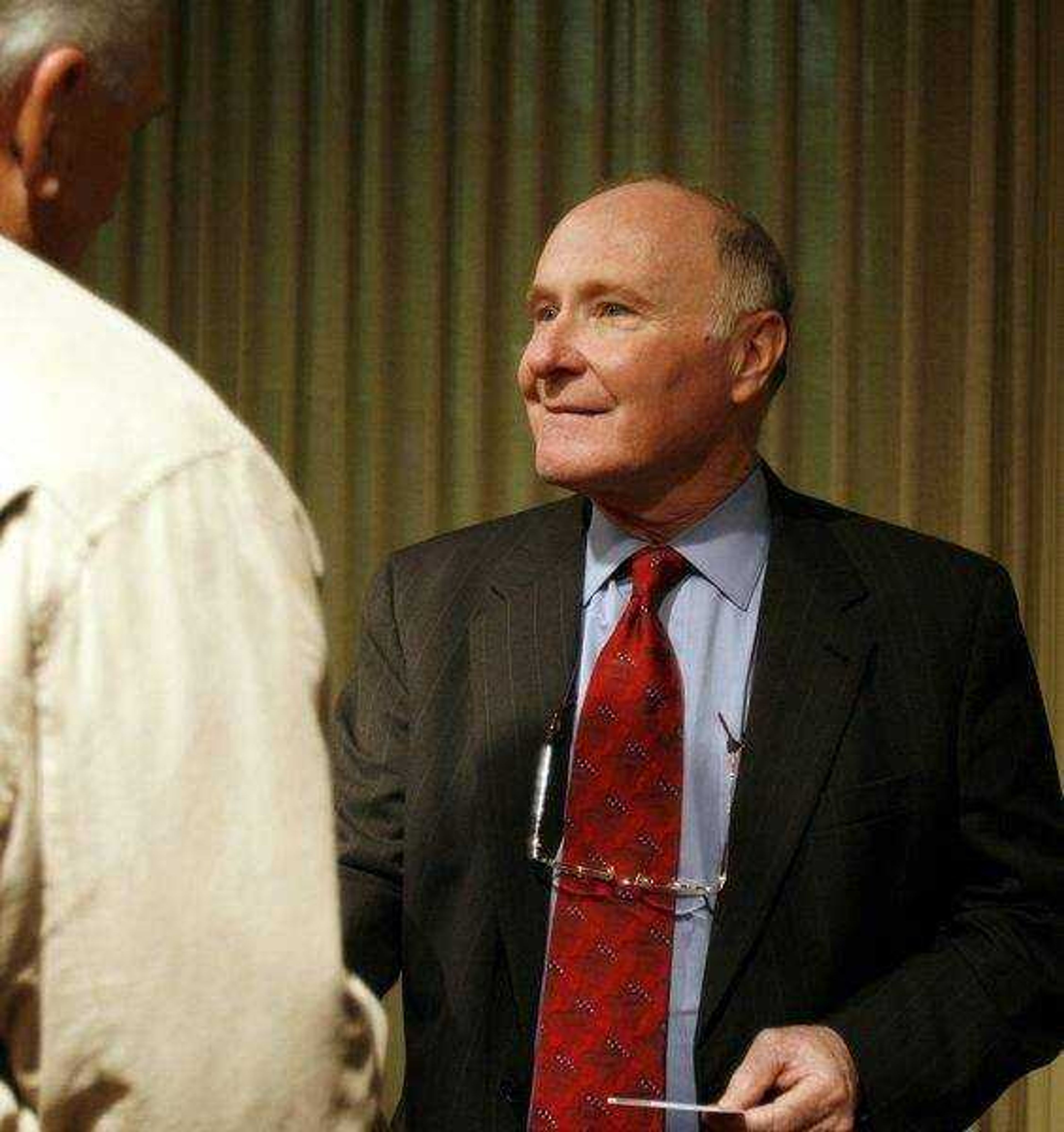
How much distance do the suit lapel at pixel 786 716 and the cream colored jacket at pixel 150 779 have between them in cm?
89

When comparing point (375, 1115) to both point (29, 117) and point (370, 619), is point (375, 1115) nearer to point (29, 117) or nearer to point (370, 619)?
point (29, 117)

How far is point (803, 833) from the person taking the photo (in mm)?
1766

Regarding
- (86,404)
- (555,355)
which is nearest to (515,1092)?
(555,355)

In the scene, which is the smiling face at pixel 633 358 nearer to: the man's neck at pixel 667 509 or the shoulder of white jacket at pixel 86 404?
the man's neck at pixel 667 509

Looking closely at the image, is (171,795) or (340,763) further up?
(171,795)

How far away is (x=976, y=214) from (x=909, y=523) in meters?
0.58

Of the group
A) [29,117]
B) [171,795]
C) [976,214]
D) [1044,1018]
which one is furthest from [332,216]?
[171,795]

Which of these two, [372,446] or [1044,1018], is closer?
[1044,1018]

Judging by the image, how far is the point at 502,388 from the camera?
337 centimetres

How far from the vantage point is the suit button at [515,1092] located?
68.1 inches

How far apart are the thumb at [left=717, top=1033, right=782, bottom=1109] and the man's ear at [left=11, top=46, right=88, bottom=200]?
3.34 feet

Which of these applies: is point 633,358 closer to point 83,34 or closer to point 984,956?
point 984,956

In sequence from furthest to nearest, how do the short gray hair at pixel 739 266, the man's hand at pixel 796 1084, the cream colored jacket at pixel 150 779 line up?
the short gray hair at pixel 739 266 < the man's hand at pixel 796 1084 < the cream colored jacket at pixel 150 779

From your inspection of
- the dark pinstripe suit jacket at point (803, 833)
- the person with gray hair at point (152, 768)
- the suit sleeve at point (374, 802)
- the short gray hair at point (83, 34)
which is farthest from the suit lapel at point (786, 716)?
the short gray hair at point (83, 34)
